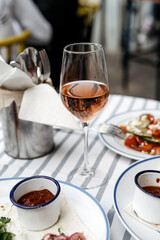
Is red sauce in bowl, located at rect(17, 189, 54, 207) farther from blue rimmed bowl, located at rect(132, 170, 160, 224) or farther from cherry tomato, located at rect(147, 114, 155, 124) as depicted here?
cherry tomato, located at rect(147, 114, 155, 124)

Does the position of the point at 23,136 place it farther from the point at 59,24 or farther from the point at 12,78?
the point at 59,24

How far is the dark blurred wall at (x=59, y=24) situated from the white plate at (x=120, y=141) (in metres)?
2.20

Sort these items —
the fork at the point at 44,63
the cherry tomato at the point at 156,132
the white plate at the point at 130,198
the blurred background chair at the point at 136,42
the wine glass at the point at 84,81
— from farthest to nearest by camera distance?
the blurred background chair at the point at 136,42 < the cherry tomato at the point at 156,132 < the fork at the point at 44,63 < the wine glass at the point at 84,81 < the white plate at the point at 130,198

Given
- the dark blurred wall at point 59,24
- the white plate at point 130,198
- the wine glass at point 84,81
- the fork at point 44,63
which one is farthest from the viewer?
the dark blurred wall at point 59,24

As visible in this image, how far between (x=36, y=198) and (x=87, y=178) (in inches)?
9.0

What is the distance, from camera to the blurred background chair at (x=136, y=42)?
4.02 m

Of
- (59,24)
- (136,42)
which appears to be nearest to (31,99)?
(59,24)

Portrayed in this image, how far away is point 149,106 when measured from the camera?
1.37 m

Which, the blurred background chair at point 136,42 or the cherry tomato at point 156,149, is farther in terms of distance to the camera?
the blurred background chair at point 136,42

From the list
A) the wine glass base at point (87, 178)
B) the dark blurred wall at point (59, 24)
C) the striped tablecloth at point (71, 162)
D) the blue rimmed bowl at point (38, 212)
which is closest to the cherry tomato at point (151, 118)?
the striped tablecloth at point (71, 162)

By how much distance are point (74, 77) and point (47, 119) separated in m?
0.14

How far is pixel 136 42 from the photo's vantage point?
507 centimetres

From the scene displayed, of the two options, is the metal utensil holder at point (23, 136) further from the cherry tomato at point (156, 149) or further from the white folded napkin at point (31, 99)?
the cherry tomato at point (156, 149)

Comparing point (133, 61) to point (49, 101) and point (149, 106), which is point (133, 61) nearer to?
point (149, 106)
